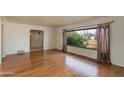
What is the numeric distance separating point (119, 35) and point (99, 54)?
3.90 ft

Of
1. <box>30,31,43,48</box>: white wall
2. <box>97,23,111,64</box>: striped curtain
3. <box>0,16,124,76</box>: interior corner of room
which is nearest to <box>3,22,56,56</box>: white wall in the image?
<box>0,16,124,76</box>: interior corner of room

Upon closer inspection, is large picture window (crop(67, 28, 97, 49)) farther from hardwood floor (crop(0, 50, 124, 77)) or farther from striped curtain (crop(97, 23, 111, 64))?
hardwood floor (crop(0, 50, 124, 77))

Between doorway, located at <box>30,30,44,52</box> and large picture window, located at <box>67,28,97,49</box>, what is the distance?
237cm

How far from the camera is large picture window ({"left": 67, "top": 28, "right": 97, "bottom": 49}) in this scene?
18.9 feet

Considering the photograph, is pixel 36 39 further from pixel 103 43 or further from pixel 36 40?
pixel 103 43

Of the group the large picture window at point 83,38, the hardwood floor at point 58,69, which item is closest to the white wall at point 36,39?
the large picture window at point 83,38

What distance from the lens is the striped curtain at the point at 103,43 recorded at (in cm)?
463

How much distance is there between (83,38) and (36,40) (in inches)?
151

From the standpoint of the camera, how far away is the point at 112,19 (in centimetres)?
447

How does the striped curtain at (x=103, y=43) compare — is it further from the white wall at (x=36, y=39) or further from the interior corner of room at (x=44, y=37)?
the white wall at (x=36, y=39)

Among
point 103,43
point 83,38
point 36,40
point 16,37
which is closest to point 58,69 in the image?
point 103,43
